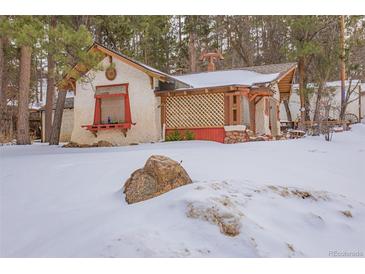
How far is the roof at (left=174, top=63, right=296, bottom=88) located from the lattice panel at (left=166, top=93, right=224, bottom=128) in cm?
48

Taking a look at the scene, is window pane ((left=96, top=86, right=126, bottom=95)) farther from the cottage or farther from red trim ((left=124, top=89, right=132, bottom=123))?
red trim ((left=124, top=89, right=132, bottom=123))

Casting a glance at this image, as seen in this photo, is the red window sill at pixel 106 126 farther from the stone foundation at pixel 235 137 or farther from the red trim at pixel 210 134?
the stone foundation at pixel 235 137

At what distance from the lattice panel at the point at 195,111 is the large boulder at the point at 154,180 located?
238 inches

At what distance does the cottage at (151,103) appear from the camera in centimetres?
957

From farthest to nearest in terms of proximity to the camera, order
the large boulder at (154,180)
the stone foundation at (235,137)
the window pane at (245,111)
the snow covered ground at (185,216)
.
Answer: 1. the window pane at (245,111)
2. the stone foundation at (235,137)
3. the large boulder at (154,180)
4. the snow covered ground at (185,216)

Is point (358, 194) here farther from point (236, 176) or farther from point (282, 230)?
point (282, 230)

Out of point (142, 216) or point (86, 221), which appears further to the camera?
point (86, 221)

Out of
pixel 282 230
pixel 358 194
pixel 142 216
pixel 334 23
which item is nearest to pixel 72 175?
pixel 142 216

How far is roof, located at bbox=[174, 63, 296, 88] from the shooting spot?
10086 millimetres

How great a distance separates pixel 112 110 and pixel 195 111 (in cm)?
274

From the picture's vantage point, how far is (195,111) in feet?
32.7

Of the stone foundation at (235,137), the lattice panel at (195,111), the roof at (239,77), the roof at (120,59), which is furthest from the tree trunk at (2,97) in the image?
the stone foundation at (235,137)

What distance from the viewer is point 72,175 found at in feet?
14.6

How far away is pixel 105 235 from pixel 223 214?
979mm
